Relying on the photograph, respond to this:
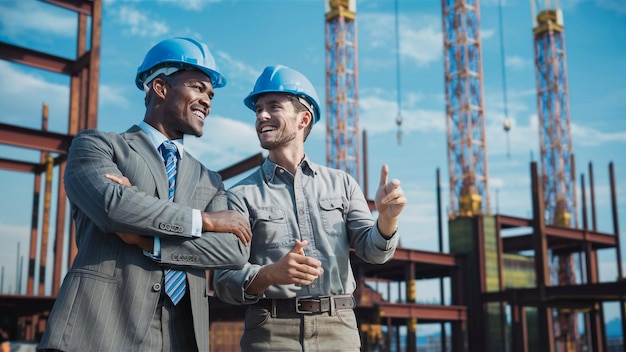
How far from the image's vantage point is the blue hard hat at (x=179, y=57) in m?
3.20

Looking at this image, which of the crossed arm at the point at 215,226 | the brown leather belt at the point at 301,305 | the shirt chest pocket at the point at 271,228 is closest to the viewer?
the crossed arm at the point at 215,226

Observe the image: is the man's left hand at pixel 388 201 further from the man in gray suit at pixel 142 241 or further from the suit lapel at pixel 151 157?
the suit lapel at pixel 151 157

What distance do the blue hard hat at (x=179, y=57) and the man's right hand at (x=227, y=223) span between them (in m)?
0.76

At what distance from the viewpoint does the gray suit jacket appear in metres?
2.63

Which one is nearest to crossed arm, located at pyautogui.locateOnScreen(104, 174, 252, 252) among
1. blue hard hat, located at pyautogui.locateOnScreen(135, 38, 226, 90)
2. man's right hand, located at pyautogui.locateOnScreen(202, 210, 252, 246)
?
man's right hand, located at pyautogui.locateOnScreen(202, 210, 252, 246)

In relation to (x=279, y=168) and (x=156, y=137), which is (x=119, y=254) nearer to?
(x=156, y=137)

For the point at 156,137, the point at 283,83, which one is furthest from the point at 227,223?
the point at 283,83

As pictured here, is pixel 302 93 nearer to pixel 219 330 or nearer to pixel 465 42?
pixel 219 330

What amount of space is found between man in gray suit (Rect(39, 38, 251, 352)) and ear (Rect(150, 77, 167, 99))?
0.12 feet

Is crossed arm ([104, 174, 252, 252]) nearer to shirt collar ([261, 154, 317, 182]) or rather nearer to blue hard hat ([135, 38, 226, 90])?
blue hard hat ([135, 38, 226, 90])

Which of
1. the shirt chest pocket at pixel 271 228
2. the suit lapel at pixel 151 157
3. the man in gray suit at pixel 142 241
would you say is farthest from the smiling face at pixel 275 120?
the suit lapel at pixel 151 157

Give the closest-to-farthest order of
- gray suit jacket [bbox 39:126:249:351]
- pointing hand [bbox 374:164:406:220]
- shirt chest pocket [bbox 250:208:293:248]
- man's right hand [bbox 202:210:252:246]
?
gray suit jacket [bbox 39:126:249:351] < man's right hand [bbox 202:210:252:246] < pointing hand [bbox 374:164:406:220] < shirt chest pocket [bbox 250:208:293:248]

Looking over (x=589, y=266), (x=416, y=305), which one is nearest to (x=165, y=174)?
(x=416, y=305)

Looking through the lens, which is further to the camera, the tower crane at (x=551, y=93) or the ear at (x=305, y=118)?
the tower crane at (x=551, y=93)
